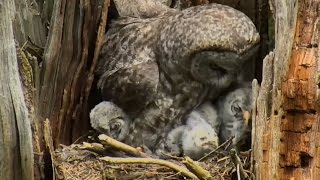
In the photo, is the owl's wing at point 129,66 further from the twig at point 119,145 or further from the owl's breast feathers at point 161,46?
the twig at point 119,145

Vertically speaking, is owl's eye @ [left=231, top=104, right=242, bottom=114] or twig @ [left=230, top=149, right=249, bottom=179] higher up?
owl's eye @ [left=231, top=104, right=242, bottom=114]

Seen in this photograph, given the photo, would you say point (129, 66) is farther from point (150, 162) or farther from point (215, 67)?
point (150, 162)

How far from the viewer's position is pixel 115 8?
66.3 inches

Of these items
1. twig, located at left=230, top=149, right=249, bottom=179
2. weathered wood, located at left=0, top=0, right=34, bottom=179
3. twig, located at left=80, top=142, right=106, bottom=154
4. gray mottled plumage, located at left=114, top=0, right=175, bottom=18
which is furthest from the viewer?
gray mottled plumage, located at left=114, top=0, right=175, bottom=18

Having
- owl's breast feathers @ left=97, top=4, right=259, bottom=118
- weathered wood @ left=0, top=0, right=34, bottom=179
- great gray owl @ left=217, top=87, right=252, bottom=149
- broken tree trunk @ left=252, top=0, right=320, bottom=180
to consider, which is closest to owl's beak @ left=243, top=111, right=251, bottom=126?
A: great gray owl @ left=217, top=87, right=252, bottom=149

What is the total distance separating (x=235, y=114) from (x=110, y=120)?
0.86 feet

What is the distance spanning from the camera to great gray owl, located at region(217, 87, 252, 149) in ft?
4.89

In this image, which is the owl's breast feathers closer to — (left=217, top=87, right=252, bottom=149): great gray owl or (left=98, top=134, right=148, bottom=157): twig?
(left=217, top=87, right=252, bottom=149): great gray owl

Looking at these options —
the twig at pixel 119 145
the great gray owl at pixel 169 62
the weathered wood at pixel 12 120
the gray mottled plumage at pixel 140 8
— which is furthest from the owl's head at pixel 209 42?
the weathered wood at pixel 12 120

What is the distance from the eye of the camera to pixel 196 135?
1491mm

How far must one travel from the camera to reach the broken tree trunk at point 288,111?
1223 millimetres

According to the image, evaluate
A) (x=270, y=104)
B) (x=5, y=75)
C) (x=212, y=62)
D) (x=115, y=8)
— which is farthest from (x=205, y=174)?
(x=115, y=8)

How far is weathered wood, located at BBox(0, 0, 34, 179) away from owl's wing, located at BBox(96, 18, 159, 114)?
1.23 feet

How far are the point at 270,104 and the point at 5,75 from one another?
444 millimetres
